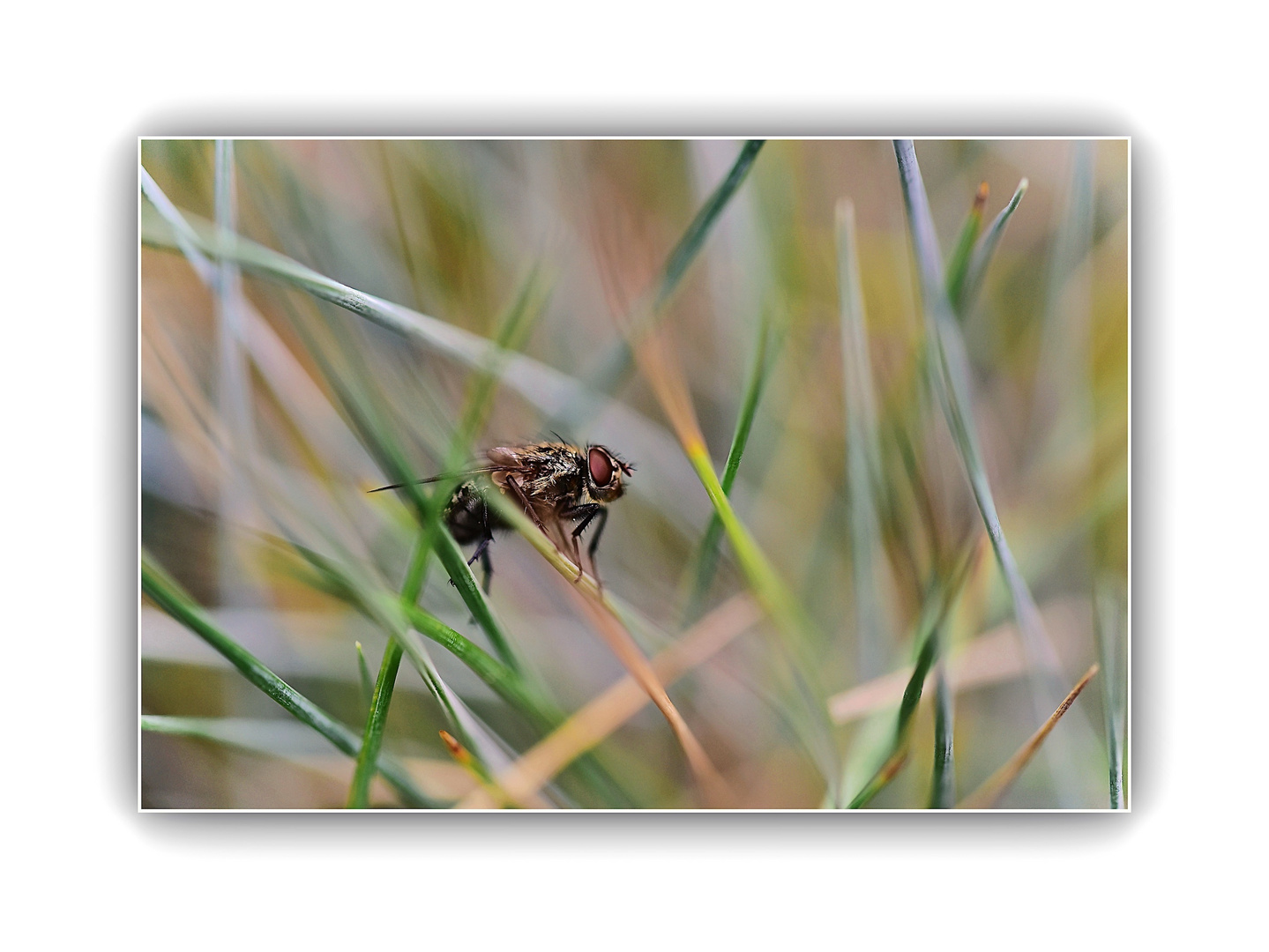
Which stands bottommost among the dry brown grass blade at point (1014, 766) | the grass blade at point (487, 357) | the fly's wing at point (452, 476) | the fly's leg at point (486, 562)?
the dry brown grass blade at point (1014, 766)

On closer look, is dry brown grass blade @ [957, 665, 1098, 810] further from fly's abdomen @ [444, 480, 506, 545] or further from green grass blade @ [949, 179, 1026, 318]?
fly's abdomen @ [444, 480, 506, 545]

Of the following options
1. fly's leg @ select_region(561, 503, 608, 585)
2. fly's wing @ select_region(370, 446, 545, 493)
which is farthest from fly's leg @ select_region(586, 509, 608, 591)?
fly's wing @ select_region(370, 446, 545, 493)

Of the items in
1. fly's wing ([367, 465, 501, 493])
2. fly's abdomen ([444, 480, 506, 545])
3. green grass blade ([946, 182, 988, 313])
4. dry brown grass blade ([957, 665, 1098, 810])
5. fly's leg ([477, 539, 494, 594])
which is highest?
green grass blade ([946, 182, 988, 313])

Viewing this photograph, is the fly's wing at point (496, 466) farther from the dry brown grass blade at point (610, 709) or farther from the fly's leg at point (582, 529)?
the dry brown grass blade at point (610, 709)

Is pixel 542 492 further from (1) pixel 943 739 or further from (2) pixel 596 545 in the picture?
(1) pixel 943 739

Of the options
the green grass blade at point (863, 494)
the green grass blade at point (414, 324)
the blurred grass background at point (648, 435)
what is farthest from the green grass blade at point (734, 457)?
the green grass blade at point (414, 324)
